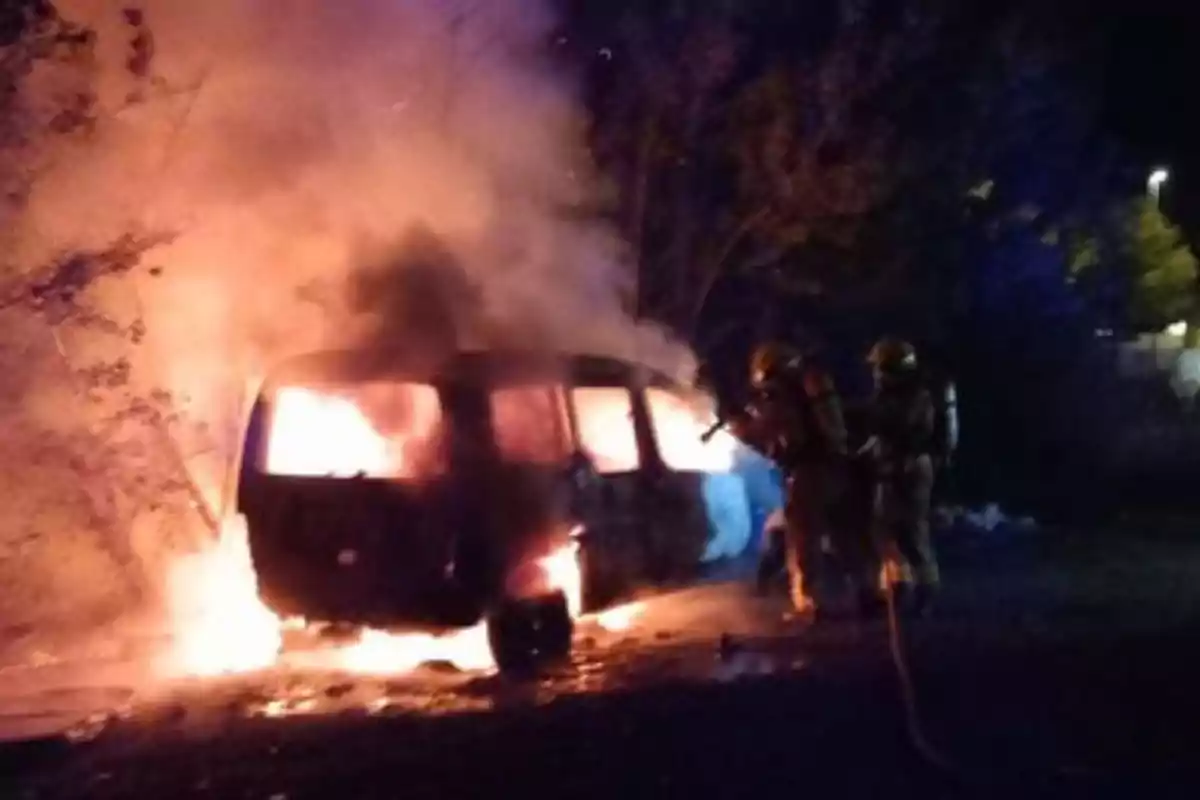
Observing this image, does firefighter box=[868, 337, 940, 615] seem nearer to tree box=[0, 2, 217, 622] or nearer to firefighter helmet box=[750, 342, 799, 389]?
firefighter helmet box=[750, 342, 799, 389]

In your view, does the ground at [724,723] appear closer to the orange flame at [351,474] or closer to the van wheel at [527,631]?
the van wheel at [527,631]

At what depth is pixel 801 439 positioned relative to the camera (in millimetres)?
11570

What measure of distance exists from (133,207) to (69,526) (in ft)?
7.12

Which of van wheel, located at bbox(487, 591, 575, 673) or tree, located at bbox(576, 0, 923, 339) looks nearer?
van wheel, located at bbox(487, 591, 575, 673)

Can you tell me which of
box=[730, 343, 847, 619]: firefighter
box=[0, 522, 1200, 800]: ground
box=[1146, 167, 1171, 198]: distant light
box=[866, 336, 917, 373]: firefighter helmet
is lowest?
box=[0, 522, 1200, 800]: ground

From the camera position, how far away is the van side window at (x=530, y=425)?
32.3 ft

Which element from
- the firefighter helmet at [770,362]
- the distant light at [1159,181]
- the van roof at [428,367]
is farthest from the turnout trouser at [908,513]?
the distant light at [1159,181]

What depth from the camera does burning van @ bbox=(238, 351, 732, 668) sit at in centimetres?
971

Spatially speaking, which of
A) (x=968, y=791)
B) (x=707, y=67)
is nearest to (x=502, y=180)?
(x=707, y=67)

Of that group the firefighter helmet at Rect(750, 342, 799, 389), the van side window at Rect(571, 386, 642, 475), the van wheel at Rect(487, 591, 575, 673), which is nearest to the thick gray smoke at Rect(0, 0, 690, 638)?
the firefighter helmet at Rect(750, 342, 799, 389)

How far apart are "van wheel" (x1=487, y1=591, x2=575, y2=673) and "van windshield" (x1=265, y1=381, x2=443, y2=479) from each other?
0.81 meters

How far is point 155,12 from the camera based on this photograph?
13641 millimetres

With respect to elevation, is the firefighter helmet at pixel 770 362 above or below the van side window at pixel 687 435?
above

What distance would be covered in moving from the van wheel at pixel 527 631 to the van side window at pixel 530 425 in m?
0.69
